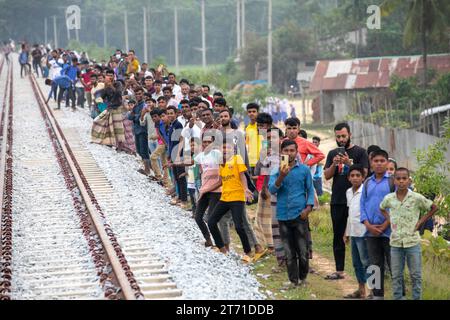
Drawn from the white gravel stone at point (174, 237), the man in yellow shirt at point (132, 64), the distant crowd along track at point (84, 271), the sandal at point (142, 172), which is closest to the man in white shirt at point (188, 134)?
the white gravel stone at point (174, 237)

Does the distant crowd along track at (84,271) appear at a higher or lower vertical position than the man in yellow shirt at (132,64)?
lower

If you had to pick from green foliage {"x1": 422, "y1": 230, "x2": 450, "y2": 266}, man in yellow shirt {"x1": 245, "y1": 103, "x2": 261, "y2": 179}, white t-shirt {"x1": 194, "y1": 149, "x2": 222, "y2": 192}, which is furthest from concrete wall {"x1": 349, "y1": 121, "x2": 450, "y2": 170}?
white t-shirt {"x1": 194, "y1": 149, "x2": 222, "y2": 192}

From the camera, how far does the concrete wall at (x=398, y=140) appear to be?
28.8m

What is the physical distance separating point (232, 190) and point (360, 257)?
1.99 metres

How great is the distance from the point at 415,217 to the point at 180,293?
259cm

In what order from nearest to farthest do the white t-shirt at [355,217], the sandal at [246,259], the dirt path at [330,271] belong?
the white t-shirt at [355,217] → the dirt path at [330,271] → the sandal at [246,259]

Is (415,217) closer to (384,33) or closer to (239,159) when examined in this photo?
(239,159)

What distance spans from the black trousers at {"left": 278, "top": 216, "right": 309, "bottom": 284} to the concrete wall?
1739cm

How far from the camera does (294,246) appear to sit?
10.2 meters

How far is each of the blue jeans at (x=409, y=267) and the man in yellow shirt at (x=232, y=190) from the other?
247 centimetres

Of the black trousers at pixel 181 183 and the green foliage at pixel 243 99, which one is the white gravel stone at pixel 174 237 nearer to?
the black trousers at pixel 181 183

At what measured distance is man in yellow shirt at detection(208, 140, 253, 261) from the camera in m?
11.0

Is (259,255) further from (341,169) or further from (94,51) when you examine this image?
(94,51)
